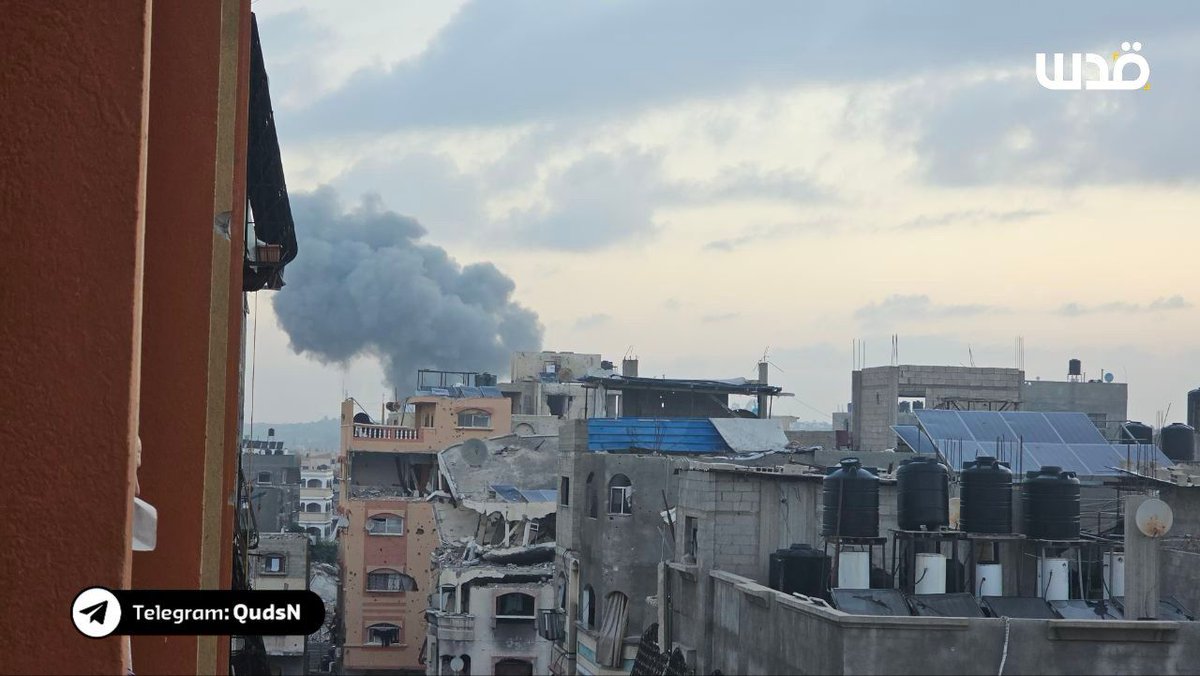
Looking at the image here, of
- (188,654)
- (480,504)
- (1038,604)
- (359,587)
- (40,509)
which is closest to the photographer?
(40,509)

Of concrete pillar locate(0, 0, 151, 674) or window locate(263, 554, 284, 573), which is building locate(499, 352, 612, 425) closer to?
window locate(263, 554, 284, 573)

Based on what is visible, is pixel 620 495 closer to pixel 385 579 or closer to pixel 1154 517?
pixel 1154 517

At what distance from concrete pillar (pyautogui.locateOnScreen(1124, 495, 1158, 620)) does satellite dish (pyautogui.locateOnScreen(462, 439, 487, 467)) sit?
38133 millimetres

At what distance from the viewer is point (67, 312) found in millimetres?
3668

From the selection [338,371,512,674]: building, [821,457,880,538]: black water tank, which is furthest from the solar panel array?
[338,371,512,674]: building

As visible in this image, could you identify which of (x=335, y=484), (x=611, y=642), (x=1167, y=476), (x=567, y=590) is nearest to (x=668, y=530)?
(x=611, y=642)

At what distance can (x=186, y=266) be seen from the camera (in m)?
7.56

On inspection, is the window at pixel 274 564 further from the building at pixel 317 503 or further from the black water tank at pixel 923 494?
the black water tank at pixel 923 494

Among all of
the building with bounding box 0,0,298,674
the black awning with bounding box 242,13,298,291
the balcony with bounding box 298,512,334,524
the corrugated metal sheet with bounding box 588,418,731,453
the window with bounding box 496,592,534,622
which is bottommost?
the balcony with bounding box 298,512,334,524

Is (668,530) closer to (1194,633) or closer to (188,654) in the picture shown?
(1194,633)

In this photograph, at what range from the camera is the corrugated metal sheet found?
3944cm

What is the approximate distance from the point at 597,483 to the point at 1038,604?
17.8 m

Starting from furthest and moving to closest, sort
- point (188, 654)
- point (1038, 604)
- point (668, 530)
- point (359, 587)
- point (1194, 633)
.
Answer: point (359, 587)
point (668, 530)
point (1038, 604)
point (1194, 633)
point (188, 654)

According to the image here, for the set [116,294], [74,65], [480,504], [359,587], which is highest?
[74,65]
